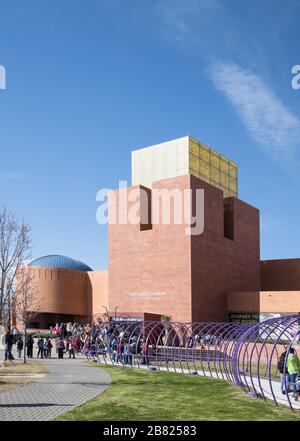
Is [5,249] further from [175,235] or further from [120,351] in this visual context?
[175,235]

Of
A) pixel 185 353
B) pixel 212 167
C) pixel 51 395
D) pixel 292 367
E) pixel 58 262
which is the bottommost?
pixel 185 353

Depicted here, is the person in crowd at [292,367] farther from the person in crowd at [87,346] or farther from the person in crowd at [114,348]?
the person in crowd at [87,346]

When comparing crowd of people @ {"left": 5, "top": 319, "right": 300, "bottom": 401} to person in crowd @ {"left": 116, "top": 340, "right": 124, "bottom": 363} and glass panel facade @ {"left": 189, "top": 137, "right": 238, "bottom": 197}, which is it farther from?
glass panel facade @ {"left": 189, "top": 137, "right": 238, "bottom": 197}

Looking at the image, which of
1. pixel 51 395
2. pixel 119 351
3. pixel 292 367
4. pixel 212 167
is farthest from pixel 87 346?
pixel 212 167

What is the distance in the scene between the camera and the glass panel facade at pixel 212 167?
61.8 metres

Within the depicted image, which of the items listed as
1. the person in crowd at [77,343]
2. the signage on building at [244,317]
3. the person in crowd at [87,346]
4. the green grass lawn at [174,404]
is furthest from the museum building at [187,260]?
the green grass lawn at [174,404]

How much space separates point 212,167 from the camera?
65.5 meters

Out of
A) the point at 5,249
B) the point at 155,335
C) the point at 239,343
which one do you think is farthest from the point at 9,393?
the point at 155,335

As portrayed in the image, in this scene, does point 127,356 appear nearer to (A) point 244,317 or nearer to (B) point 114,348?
(B) point 114,348

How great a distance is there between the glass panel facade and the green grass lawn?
140 ft

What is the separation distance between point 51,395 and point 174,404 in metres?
3.85

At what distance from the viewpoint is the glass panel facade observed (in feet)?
203

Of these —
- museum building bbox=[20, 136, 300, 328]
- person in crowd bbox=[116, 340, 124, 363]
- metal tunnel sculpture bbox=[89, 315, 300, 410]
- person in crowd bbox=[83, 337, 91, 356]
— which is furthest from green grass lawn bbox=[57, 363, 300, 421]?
museum building bbox=[20, 136, 300, 328]

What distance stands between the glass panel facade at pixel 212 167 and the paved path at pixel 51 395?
40.8m
